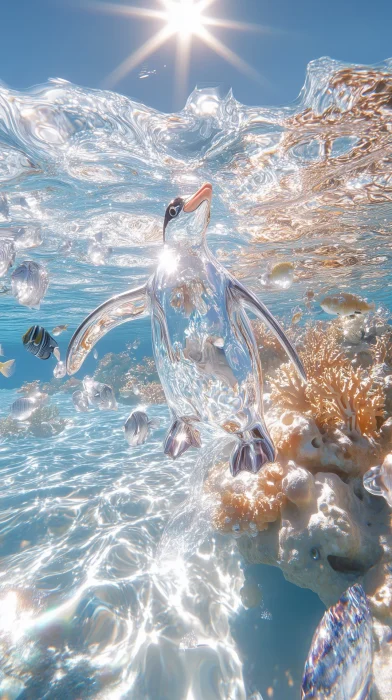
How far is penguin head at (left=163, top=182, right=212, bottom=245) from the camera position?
2.81 meters

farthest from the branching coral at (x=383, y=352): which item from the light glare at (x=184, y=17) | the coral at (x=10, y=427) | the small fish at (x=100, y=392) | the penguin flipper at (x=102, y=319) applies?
the coral at (x=10, y=427)

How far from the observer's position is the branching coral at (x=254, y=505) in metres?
4.33

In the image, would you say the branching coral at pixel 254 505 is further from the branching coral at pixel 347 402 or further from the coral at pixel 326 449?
the branching coral at pixel 347 402

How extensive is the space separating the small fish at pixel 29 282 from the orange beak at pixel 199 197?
3902 millimetres

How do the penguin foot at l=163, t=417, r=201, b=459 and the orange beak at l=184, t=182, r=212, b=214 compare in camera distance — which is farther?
the penguin foot at l=163, t=417, r=201, b=459

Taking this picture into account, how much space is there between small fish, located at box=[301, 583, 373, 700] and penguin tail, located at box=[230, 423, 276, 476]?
4.16ft

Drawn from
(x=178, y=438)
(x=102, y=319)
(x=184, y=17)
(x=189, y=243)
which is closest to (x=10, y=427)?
(x=102, y=319)

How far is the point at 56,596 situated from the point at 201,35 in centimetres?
945

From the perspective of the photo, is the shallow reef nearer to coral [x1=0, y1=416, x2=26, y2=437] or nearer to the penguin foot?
the penguin foot

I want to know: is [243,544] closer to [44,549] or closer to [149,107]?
[44,549]

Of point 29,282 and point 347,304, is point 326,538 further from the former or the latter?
point 29,282

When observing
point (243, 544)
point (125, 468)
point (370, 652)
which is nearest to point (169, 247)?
point (370, 652)

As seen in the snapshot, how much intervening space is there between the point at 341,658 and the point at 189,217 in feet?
12.4

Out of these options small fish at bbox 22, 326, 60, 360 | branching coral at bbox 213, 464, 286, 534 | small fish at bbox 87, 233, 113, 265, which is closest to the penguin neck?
small fish at bbox 22, 326, 60, 360
